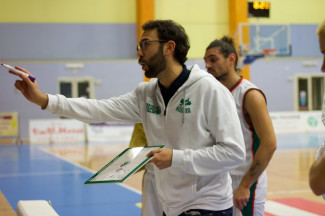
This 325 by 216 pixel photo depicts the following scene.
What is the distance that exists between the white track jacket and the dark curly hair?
13 cm

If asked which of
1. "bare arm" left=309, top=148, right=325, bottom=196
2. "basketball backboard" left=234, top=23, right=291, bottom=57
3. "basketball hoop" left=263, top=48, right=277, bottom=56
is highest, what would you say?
"basketball backboard" left=234, top=23, right=291, bottom=57

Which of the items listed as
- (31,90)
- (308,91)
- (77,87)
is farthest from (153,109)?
(308,91)

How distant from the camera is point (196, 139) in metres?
3.00

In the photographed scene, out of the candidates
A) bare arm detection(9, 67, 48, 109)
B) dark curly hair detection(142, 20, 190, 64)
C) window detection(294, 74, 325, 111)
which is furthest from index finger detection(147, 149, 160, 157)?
window detection(294, 74, 325, 111)

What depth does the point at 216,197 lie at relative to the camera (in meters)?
3.04

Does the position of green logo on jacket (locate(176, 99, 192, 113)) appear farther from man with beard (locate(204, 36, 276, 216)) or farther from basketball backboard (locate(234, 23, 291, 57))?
basketball backboard (locate(234, 23, 291, 57))

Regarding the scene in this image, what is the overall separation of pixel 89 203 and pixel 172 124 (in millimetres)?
5927

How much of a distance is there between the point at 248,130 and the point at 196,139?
0.79 m

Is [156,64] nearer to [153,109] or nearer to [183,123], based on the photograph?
[153,109]

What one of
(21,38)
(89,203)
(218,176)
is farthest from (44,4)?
(218,176)

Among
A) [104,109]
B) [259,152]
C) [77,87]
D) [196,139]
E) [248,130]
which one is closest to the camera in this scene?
[196,139]

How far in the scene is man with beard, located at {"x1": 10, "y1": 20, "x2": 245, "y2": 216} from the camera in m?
2.90

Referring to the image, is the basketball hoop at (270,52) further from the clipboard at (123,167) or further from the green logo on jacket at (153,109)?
the clipboard at (123,167)

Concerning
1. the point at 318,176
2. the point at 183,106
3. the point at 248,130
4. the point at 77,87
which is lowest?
the point at 77,87
